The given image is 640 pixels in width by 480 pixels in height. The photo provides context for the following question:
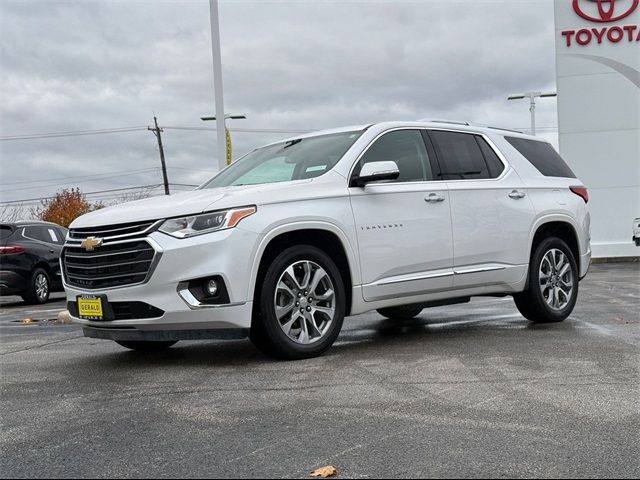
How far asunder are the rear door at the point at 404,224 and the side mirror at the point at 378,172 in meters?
0.15

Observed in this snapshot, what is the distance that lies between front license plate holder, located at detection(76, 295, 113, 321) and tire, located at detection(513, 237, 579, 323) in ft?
13.2

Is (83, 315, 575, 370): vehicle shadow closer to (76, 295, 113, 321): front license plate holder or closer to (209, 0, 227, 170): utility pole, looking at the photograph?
(76, 295, 113, 321): front license plate holder

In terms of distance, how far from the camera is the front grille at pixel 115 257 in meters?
5.26

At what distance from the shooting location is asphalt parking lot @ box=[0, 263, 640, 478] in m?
3.27

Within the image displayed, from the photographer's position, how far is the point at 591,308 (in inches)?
354

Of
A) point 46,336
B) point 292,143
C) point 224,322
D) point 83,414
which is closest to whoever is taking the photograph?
point 83,414

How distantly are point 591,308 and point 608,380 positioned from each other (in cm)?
442

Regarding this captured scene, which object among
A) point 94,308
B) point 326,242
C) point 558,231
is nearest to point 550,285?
point 558,231

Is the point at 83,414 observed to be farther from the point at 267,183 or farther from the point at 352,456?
the point at 267,183

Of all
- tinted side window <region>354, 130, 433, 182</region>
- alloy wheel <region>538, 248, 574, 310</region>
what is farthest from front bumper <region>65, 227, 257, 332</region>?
alloy wheel <region>538, 248, 574, 310</region>

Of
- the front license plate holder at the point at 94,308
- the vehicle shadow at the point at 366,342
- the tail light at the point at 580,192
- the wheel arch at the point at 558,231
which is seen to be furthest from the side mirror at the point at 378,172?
the tail light at the point at 580,192

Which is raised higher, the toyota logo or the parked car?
the toyota logo

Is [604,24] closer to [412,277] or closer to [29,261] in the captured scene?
[29,261]

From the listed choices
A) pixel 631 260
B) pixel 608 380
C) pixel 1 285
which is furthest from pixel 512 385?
pixel 631 260
